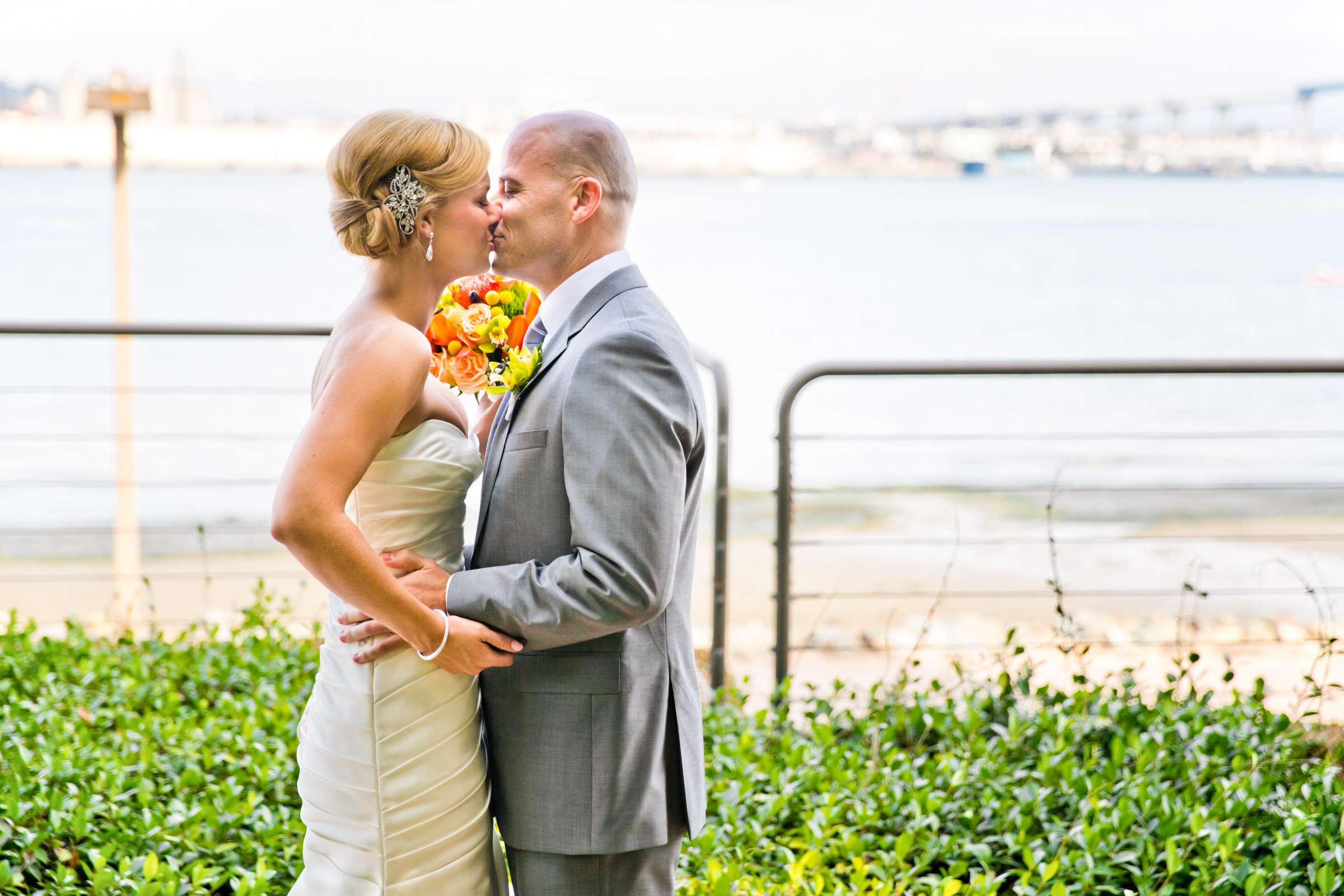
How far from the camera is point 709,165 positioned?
2138 inches

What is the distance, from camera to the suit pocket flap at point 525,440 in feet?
6.38

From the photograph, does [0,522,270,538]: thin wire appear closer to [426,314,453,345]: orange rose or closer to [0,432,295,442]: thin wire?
[0,432,295,442]: thin wire

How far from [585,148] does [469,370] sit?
1.43 feet

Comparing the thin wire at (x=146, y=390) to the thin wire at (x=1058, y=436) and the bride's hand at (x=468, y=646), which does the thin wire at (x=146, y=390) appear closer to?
the bride's hand at (x=468, y=646)

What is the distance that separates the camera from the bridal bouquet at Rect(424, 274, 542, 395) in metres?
1.99

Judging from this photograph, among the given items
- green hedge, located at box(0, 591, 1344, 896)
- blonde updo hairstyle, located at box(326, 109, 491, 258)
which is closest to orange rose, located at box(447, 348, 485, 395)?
blonde updo hairstyle, located at box(326, 109, 491, 258)

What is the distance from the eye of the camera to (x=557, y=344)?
2.03 m

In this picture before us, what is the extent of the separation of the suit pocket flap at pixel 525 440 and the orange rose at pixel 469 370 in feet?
0.33

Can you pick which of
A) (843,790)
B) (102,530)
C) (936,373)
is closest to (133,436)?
(102,530)

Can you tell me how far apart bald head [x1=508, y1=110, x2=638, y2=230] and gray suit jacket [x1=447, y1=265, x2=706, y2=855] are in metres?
0.17

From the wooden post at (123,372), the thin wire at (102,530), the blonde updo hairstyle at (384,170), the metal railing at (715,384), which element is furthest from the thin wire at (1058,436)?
the wooden post at (123,372)

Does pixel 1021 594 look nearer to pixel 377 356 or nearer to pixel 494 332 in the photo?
pixel 494 332

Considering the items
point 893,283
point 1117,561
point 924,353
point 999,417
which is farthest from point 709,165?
point 1117,561

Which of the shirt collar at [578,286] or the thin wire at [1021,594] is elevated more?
the shirt collar at [578,286]
